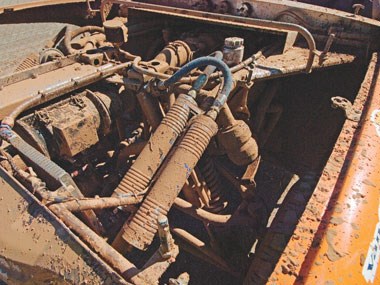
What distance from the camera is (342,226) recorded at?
1.46 meters

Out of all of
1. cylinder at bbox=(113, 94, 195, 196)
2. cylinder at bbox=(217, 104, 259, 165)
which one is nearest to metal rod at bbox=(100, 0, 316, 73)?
cylinder at bbox=(217, 104, 259, 165)

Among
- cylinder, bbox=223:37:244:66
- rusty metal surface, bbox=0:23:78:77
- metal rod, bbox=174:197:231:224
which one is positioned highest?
cylinder, bbox=223:37:244:66

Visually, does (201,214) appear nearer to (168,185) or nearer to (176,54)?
(168,185)

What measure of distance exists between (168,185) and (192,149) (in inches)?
9.0

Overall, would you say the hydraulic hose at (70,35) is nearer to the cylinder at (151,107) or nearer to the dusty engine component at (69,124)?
the dusty engine component at (69,124)

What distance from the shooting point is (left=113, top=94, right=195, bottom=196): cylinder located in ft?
6.16

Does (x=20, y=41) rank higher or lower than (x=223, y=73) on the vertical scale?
lower

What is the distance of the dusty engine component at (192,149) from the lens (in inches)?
57.7

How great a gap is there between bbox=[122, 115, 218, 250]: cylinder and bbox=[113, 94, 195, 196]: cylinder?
102 mm

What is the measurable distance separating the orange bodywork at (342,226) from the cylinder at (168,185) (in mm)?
592

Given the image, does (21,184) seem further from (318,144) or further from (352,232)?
(318,144)

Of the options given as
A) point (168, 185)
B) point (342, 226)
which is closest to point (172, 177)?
point (168, 185)

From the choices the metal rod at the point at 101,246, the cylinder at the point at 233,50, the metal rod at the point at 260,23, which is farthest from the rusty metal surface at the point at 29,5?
the metal rod at the point at 101,246

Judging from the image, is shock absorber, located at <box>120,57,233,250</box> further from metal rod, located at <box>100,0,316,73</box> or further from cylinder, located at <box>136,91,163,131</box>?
metal rod, located at <box>100,0,316,73</box>
